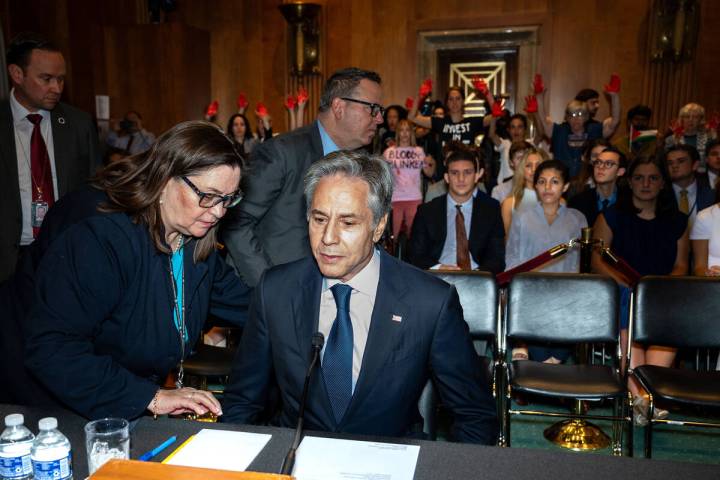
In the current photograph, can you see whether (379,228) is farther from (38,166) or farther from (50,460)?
(38,166)

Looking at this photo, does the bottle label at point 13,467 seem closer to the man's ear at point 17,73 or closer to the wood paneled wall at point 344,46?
the man's ear at point 17,73

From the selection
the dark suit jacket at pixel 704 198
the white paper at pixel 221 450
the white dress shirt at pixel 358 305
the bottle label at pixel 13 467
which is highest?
the dark suit jacket at pixel 704 198

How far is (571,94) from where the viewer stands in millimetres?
9133

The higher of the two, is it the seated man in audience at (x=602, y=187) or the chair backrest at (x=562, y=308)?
the seated man in audience at (x=602, y=187)

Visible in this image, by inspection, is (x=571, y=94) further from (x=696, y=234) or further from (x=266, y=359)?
(x=266, y=359)

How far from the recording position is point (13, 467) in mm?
1204

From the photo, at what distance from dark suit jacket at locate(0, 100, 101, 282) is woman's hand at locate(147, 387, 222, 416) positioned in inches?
74.0

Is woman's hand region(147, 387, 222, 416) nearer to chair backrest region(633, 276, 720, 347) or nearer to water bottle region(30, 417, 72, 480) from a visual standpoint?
water bottle region(30, 417, 72, 480)

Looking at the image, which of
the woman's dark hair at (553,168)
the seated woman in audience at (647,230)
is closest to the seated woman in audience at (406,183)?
the woman's dark hair at (553,168)

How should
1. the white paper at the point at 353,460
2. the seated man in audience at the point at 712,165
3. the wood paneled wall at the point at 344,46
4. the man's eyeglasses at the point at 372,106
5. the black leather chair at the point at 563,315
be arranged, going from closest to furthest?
the white paper at the point at 353,460 < the man's eyeglasses at the point at 372,106 < the black leather chair at the point at 563,315 < the seated man in audience at the point at 712,165 < the wood paneled wall at the point at 344,46

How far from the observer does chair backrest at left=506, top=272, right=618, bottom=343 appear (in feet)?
10.7

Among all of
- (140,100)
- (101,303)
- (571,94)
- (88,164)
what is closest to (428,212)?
(88,164)

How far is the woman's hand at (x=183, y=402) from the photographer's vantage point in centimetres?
159

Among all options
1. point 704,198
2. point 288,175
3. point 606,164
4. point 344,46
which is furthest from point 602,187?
point 344,46
